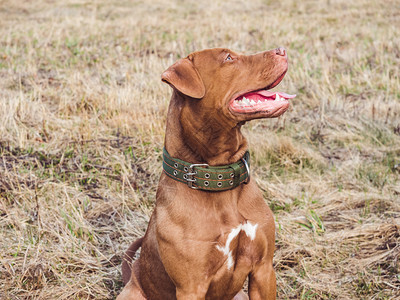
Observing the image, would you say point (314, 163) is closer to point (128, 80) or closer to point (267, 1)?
point (128, 80)

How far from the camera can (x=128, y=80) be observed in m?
7.04

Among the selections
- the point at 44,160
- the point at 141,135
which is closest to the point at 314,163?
the point at 141,135

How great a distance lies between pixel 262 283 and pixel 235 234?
14.5 inches

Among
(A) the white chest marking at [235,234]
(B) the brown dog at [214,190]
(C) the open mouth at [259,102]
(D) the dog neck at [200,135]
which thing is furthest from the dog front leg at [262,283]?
(C) the open mouth at [259,102]

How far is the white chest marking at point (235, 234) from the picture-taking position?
97.4 inches

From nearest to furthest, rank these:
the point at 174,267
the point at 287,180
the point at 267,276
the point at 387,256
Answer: the point at 174,267 < the point at 267,276 < the point at 387,256 < the point at 287,180

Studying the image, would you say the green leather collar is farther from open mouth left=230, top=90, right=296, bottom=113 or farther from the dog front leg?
the dog front leg

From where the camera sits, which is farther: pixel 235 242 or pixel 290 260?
pixel 290 260

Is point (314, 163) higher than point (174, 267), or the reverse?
point (174, 267)

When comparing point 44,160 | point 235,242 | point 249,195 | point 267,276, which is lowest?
point 44,160

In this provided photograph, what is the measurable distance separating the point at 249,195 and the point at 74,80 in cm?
463

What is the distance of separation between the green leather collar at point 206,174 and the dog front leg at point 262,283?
19.5 inches

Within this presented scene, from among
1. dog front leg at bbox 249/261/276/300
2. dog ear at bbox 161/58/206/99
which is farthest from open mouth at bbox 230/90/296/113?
dog front leg at bbox 249/261/276/300

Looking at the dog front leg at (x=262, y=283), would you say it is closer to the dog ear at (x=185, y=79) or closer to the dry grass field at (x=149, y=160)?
the dry grass field at (x=149, y=160)
